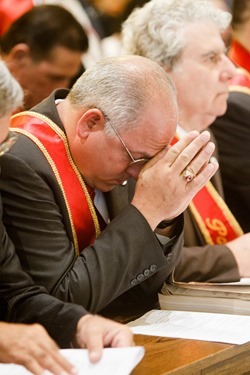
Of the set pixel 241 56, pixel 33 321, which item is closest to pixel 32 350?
pixel 33 321

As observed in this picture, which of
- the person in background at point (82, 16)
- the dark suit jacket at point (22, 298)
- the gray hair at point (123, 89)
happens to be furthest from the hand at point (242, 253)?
the person in background at point (82, 16)

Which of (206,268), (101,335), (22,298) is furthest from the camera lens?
(206,268)

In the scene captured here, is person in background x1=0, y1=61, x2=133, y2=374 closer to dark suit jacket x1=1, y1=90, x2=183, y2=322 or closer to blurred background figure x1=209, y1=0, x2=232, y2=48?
dark suit jacket x1=1, y1=90, x2=183, y2=322

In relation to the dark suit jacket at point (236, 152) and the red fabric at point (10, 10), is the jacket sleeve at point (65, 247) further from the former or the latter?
the red fabric at point (10, 10)

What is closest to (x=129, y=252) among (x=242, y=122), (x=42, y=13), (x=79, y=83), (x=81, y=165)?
(x=81, y=165)

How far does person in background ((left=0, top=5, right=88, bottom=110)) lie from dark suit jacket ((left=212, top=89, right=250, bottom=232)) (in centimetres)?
72

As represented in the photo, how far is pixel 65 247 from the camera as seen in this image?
2494 mm

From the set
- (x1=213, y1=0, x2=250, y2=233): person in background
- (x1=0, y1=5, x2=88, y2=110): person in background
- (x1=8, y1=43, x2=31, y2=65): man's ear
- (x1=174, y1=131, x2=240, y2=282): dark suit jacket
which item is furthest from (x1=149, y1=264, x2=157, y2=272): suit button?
(x1=8, y1=43, x2=31, y2=65): man's ear

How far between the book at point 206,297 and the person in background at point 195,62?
2.07 feet

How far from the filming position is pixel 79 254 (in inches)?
101

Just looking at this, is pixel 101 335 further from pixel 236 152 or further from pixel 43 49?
pixel 43 49

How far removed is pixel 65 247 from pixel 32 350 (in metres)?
0.56

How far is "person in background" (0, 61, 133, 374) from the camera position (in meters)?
1.96

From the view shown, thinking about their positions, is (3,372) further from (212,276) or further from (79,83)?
(212,276)
